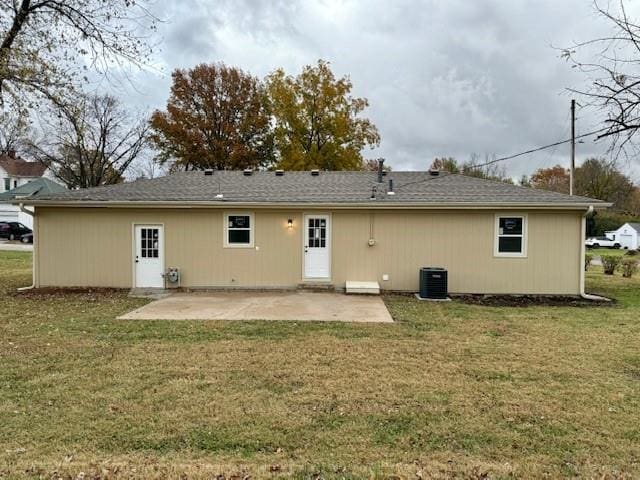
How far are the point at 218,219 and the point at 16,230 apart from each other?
2552cm

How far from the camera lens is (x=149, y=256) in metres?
11.2

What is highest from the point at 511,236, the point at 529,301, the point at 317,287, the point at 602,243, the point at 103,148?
the point at 103,148

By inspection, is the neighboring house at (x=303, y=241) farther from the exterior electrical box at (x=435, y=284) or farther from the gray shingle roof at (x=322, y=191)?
the exterior electrical box at (x=435, y=284)

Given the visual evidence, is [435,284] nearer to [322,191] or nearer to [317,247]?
[317,247]

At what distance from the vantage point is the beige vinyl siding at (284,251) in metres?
10.8

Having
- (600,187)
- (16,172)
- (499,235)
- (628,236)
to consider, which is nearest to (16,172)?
(16,172)

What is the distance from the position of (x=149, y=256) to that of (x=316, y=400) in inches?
331

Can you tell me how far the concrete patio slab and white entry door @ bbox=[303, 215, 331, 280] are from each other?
72 centimetres

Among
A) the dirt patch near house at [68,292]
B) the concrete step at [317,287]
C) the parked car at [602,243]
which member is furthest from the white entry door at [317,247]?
the parked car at [602,243]

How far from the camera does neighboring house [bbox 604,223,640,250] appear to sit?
1580 inches

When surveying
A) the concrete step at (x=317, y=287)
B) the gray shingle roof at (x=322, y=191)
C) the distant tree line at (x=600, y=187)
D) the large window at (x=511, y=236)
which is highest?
the distant tree line at (x=600, y=187)

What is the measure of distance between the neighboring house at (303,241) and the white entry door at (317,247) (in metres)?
0.03

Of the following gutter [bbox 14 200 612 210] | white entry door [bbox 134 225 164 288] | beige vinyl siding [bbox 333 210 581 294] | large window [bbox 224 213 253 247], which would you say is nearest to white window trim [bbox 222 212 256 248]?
large window [bbox 224 213 253 247]

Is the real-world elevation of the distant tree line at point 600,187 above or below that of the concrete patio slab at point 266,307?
above
